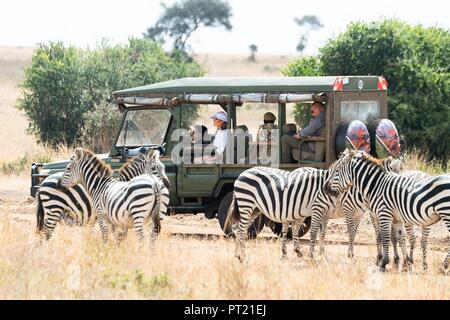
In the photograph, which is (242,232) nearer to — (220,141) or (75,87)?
(220,141)

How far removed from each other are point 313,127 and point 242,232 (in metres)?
2.38

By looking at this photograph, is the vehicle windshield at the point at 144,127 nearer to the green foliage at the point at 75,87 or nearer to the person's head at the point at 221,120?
the person's head at the point at 221,120

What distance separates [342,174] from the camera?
13469mm

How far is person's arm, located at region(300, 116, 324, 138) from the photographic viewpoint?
1509 cm

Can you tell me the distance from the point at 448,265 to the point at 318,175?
214 cm

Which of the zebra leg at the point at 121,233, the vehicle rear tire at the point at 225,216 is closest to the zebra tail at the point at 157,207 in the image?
the zebra leg at the point at 121,233

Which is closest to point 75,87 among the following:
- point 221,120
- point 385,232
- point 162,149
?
point 162,149

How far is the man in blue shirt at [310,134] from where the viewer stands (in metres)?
15.1

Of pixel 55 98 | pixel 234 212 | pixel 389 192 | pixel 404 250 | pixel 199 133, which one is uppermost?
pixel 55 98

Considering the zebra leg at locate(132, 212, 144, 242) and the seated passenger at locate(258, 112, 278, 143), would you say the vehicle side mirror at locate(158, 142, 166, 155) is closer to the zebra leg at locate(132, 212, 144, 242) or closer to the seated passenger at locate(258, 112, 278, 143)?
the seated passenger at locate(258, 112, 278, 143)

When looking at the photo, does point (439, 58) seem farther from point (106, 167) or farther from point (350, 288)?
point (350, 288)

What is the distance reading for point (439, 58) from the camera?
981 inches

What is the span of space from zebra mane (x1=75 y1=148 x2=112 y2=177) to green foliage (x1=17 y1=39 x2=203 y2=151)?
12368 millimetres
